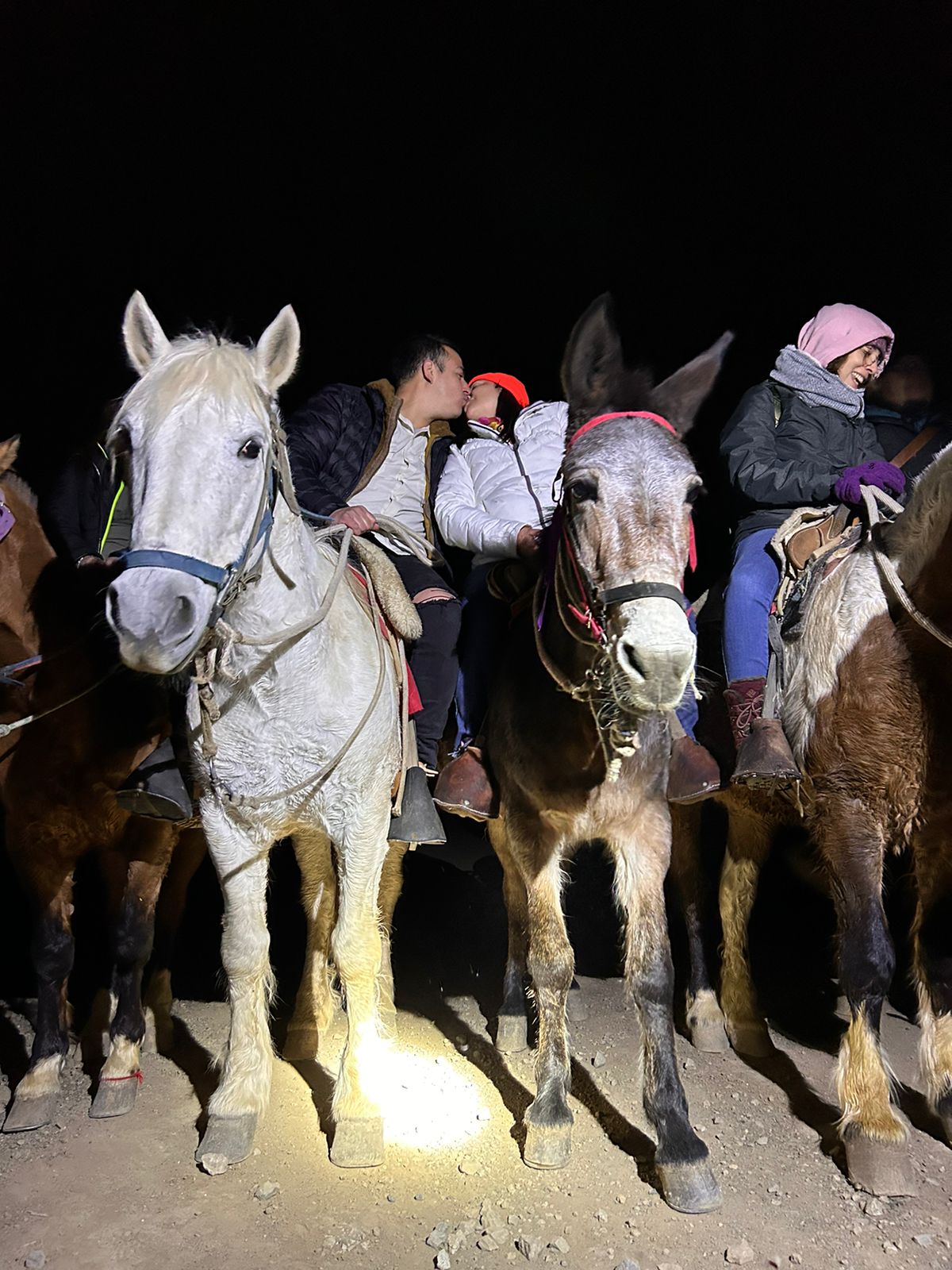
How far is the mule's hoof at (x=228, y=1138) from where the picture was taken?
116 inches

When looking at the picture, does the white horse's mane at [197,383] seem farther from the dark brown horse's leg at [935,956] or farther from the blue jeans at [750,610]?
the dark brown horse's leg at [935,956]

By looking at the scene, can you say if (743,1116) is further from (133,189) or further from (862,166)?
(133,189)

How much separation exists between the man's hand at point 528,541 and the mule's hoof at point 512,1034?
7.42ft

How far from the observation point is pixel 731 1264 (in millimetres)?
2428

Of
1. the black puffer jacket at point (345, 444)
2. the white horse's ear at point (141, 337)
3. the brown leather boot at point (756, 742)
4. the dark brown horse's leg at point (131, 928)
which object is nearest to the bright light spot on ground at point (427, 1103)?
the dark brown horse's leg at point (131, 928)

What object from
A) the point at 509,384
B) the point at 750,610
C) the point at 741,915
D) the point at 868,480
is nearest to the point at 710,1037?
the point at 741,915

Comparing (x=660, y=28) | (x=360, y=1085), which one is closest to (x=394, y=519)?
(x=360, y=1085)

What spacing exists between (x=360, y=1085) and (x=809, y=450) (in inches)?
128

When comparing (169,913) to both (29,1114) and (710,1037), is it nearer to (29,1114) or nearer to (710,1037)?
(29,1114)

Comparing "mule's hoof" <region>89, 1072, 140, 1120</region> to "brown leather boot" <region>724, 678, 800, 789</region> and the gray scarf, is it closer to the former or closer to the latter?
"brown leather boot" <region>724, 678, 800, 789</region>

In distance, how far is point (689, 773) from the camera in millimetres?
3285

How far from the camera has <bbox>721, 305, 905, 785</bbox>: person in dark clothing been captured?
11.6 ft

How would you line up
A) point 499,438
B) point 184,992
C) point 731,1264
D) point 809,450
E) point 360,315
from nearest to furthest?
point 731,1264 < point 809,450 < point 499,438 < point 184,992 < point 360,315

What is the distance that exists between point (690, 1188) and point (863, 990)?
0.90 metres
